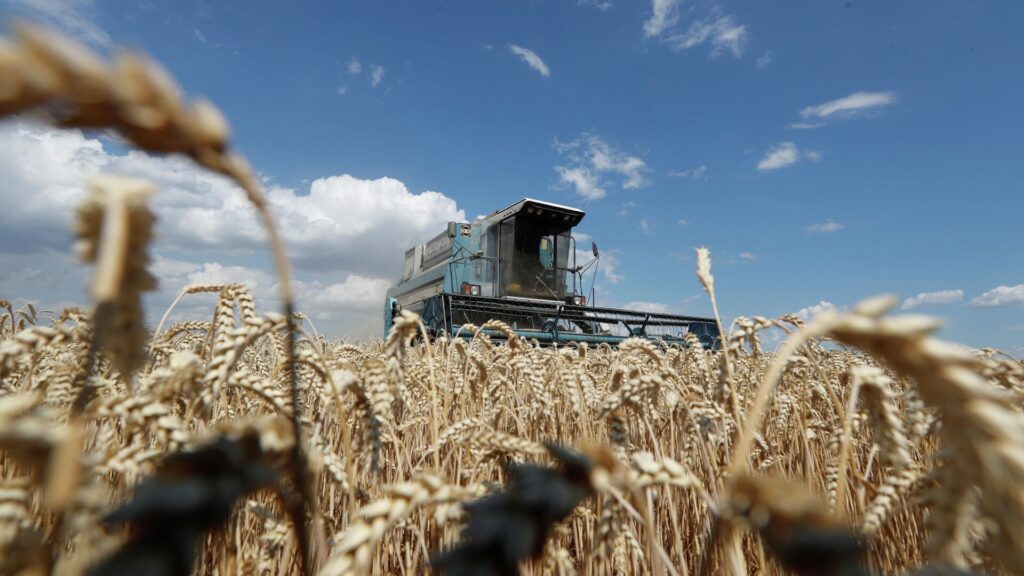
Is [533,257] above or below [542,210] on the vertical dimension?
below

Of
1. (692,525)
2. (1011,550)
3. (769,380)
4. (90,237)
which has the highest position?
(90,237)

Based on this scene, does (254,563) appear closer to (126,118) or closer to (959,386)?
(126,118)

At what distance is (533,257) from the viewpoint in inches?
500

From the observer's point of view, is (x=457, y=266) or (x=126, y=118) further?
(x=457, y=266)

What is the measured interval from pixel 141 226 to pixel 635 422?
2.64 m

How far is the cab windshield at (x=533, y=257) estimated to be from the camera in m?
12.4

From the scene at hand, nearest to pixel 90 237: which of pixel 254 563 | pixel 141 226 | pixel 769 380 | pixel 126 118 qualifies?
pixel 141 226

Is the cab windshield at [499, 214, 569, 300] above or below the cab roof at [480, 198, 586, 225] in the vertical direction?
below

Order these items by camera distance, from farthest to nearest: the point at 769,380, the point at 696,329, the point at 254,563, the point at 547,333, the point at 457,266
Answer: the point at 457,266 → the point at 696,329 → the point at 547,333 → the point at 254,563 → the point at 769,380

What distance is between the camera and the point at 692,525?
2.09m

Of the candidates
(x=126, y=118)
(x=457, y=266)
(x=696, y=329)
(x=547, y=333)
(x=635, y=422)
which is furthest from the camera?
(x=457, y=266)

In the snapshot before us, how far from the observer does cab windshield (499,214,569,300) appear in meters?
12.4

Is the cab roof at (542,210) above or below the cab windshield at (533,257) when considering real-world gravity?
above

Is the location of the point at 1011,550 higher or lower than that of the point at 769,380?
lower
